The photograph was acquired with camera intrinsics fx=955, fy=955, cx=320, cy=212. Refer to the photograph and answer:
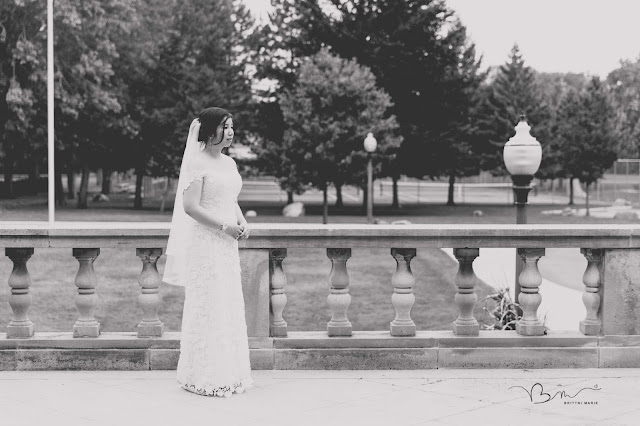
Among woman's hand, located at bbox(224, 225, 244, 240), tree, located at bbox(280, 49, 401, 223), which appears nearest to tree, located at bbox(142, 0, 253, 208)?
tree, located at bbox(280, 49, 401, 223)

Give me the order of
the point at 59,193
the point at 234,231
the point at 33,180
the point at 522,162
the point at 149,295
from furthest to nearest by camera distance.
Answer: the point at 33,180
the point at 59,193
the point at 522,162
the point at 149,295
the point at 234,231

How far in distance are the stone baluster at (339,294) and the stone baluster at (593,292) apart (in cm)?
192

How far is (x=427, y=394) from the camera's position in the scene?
22.2ft

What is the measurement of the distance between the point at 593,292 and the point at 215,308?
10.1ft

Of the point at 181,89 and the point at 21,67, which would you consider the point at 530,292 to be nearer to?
the point at 21,67

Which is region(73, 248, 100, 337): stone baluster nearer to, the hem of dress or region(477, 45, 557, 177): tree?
the hem of dress

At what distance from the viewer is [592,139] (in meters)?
51.0

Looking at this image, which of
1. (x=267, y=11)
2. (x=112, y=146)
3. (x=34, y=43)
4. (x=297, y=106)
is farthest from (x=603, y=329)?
(x=267, y=11)

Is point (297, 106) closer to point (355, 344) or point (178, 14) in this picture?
point (178, 14)

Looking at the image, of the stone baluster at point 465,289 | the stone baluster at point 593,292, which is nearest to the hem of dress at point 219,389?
the stone baluster at point 465,289

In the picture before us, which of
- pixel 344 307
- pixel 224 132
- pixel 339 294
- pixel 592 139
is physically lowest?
pixel 344 307

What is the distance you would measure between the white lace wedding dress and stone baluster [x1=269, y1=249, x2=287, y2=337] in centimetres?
58

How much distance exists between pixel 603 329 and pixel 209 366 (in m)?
3.19

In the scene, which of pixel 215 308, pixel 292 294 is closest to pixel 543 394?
pixel 215 308
